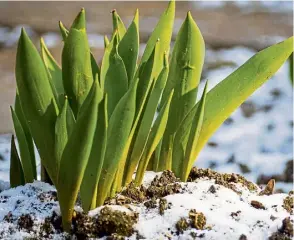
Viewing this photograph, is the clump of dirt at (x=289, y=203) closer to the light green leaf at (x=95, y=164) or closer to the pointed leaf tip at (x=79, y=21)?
the light green leaf at (x=95, y=164)

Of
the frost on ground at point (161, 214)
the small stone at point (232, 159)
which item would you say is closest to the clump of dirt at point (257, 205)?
the frost on ground at point (161, 214)

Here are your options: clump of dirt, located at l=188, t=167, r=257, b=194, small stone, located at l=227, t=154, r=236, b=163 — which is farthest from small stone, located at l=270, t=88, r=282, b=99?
clump of dirt, located at l=188, t=167, r=257, b=194

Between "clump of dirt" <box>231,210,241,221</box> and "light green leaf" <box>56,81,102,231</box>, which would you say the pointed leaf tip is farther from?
"clump of dirt" <box>231,210,241,221</box>

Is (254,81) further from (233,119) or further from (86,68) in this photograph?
(233,119)

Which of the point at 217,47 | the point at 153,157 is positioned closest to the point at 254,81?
the point at 153,157

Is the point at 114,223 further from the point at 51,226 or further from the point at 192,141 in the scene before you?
the point at 192,141

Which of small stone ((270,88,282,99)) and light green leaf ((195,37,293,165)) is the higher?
small stone ((270,88,282,99))

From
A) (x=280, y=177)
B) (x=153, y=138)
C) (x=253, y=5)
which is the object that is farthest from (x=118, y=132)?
(x=253, y=5)
